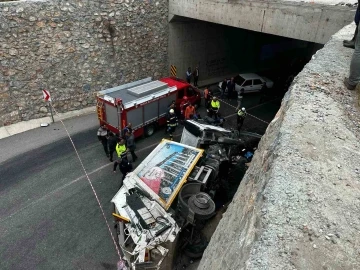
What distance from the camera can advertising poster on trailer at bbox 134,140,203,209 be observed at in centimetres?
834

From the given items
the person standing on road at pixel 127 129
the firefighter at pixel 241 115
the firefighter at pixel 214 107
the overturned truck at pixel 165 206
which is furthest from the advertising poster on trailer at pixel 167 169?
the firefighter at pixel 214 107

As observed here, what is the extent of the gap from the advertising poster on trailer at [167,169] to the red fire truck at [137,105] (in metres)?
3.14

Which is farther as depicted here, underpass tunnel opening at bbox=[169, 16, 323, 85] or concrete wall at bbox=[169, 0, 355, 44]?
underpass tunnel opening at bbox=[169, 16, 323, 85]

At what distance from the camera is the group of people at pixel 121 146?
10.3 meters

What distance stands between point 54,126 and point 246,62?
15574mm

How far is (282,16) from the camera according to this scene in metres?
12.3

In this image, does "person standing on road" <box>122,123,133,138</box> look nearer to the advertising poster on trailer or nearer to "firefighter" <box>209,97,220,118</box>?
the advertising poster on trailer

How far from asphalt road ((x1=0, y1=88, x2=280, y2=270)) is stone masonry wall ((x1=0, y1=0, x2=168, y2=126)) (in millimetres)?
1829

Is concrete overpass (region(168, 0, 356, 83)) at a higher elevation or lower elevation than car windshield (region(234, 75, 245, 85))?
higher

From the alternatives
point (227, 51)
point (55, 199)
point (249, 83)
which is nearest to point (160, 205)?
point (55, 199)

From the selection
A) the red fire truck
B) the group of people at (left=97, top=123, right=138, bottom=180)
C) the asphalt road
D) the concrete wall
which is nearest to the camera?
the asphalt road

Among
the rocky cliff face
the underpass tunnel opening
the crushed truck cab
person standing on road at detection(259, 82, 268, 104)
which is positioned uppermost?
the rocky cliff face

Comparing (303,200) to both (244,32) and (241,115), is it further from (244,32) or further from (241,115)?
(244,32)

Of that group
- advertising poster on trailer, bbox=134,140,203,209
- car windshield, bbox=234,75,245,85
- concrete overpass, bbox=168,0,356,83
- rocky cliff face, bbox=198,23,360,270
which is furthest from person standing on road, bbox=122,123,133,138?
car windshield, bbox=234,75,245,85
